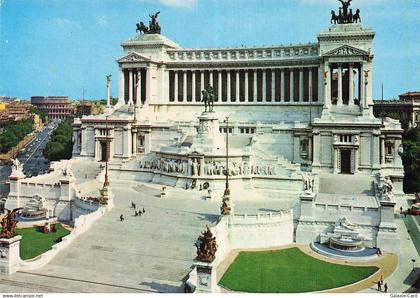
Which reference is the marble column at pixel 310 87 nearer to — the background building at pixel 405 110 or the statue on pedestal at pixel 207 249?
the background building at pixel 405 110

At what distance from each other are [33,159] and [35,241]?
59.2 metres

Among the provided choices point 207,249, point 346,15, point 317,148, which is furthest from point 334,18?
point 207,249

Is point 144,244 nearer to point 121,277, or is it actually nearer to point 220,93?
point 121,277

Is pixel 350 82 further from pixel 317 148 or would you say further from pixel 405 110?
pixel 405 110

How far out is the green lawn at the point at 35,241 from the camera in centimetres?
3388

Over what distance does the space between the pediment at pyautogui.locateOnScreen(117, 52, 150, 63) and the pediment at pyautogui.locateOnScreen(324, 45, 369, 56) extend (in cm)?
2650

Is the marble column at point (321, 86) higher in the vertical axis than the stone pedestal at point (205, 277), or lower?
higher

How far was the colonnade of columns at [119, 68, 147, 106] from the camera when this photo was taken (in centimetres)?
6962

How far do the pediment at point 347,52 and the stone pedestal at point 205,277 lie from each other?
41777mm

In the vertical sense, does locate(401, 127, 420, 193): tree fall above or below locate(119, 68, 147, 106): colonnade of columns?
below

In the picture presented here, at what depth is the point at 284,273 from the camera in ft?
98.1

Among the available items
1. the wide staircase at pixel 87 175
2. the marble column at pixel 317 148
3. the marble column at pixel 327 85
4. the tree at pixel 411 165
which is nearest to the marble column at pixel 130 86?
the wide staircase at pixel 87 175

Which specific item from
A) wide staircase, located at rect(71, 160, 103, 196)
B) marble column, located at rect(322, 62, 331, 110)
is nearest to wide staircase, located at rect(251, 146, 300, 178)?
marble column, located at rect(322, 62, 331, 110)

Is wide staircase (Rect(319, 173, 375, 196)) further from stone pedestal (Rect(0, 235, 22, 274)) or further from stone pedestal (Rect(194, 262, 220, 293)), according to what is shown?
stone pedestal (Rect(0, 235, 22, 274))
